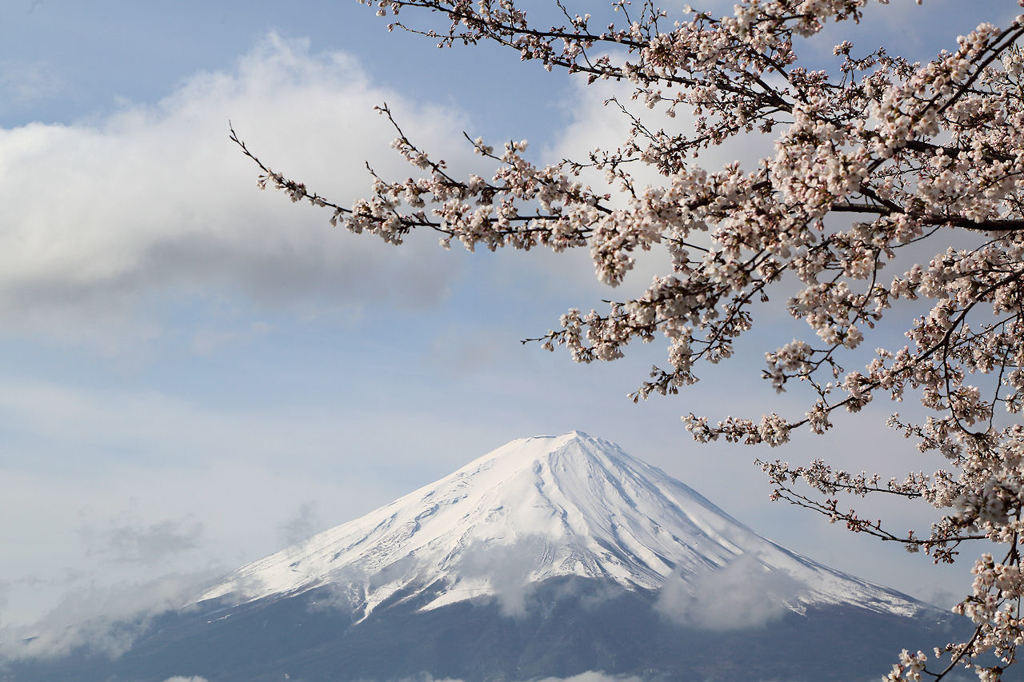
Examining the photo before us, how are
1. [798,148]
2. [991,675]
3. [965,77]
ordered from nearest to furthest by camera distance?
[965,77] < [798,148] < [991,675]

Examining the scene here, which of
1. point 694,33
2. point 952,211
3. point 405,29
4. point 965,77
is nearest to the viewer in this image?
point 965,77

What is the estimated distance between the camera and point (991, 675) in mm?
5609

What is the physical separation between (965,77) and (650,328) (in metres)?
2.27

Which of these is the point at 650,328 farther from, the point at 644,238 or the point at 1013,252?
the point at 1013,252

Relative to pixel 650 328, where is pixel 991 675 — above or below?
below

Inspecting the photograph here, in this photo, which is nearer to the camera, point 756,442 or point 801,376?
point 801,376

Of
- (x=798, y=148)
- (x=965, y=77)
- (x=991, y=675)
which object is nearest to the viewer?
(x=965, y=77)

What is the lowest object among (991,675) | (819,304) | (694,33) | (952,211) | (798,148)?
(991,675)

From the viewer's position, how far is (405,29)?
653 cm

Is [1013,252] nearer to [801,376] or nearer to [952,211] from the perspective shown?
[952,211]

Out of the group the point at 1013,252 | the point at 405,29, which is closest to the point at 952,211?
the point at 1013,252

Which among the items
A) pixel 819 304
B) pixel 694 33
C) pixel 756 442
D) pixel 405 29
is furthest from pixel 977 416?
pixel 405 29

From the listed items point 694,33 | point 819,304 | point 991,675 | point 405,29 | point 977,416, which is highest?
point 405,29

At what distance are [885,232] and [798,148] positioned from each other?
785mm
